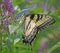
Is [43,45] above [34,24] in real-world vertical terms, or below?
below

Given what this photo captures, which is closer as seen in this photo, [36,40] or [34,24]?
[34,24]

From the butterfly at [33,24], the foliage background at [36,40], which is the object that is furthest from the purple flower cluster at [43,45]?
the butterfly at [33,24]

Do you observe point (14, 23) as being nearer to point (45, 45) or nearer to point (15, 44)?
point (15, 44)

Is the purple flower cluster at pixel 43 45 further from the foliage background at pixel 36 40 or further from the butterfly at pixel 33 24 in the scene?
the butterfly at pixel 33 24

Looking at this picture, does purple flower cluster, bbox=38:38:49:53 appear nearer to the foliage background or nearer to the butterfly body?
the foliage background

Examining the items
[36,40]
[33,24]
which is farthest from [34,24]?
[36,40]

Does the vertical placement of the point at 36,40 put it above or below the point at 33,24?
below

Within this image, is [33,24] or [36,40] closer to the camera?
[33,24]

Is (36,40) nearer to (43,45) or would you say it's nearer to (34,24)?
(43,45)

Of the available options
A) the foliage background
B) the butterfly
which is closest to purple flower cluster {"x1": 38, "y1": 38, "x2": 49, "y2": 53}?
the foliage background
